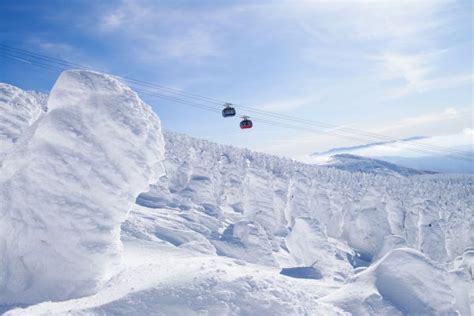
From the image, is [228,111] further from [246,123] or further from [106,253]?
[106,253]

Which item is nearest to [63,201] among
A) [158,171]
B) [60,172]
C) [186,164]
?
[60,172]

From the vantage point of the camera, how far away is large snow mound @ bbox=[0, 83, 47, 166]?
24953 mm

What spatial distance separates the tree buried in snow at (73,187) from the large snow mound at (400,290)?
8273mm

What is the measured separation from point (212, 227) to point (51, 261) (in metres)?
27.2

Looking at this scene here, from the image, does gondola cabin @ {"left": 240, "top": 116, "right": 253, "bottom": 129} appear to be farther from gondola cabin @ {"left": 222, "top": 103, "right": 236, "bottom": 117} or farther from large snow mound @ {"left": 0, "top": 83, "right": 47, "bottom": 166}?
large snow mound @ {"left": 0, "top": 83, "right": 47, "bottom": 166}

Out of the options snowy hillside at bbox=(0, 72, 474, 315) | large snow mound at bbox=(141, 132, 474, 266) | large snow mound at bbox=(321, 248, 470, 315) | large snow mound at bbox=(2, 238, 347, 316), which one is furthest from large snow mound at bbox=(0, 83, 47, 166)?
large snow mound at bbox=(321, 248, 470, 315)

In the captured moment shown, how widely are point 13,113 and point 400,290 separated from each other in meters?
25.9

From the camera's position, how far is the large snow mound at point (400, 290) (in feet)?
43.1

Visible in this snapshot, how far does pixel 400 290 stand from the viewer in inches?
550

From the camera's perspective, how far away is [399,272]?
14.5 metres

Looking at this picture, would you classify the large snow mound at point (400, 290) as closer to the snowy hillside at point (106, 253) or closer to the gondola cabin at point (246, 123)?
the snowy hillside at point (106, 253)

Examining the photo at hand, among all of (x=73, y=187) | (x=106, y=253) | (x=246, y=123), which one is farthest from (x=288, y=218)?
(x=73, y=187)

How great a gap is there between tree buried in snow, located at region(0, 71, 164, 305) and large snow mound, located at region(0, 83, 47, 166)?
13.1m

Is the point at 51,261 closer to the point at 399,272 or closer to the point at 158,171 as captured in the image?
the point at 158,171
